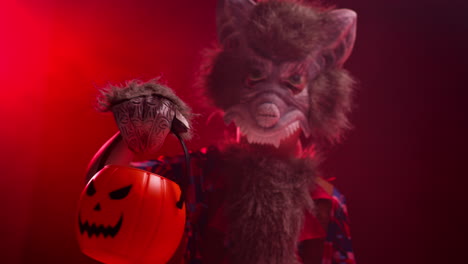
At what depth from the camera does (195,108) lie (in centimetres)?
143

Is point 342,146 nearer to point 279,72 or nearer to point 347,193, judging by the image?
point 347,193

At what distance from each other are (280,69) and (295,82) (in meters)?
0.05

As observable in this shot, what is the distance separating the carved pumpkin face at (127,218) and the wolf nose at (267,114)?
1.09 feet

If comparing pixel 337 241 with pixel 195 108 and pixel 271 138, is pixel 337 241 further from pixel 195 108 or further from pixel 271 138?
pixel 195 108

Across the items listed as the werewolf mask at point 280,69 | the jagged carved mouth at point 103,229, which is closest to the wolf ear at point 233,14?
the werewolf mask at point 280,69

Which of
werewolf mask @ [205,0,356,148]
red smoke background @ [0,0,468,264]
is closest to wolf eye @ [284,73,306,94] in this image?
werewolf mask @ [205,0,356,148]

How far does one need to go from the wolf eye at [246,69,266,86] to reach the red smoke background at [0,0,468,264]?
13.5 inches

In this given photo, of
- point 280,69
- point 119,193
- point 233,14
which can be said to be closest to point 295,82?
point 280,69

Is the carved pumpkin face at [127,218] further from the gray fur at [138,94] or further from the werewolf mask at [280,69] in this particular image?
the werewolf mask at [280,69]

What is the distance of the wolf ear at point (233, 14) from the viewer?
3.86 ft

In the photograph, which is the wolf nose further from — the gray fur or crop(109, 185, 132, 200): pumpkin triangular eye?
crop(109, 185, 132, 200): pumpkin triangular eye

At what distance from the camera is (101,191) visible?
0.80 metres

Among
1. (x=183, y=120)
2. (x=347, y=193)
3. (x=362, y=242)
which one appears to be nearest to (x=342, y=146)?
(x=347, y=193)

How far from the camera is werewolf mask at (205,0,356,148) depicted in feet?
3.56
